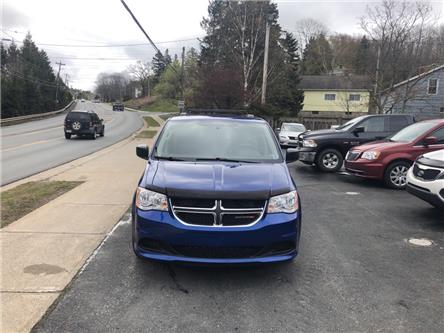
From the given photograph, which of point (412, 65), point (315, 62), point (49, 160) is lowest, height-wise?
point (49, 160)

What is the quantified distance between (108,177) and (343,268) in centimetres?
732

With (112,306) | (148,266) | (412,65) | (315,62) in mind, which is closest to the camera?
(112,306)

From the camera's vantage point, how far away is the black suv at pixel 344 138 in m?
12.1

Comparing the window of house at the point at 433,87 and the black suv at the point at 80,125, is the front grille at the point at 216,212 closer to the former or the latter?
the black suv at the point at 80,125

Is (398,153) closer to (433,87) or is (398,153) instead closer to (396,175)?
(396,175)

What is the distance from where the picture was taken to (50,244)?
5.25 meters

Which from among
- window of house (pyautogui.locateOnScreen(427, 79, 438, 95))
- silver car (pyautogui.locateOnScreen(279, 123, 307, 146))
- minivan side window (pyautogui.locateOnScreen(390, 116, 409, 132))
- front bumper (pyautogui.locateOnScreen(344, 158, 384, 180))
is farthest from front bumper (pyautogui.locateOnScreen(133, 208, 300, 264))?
window of house (pyautogui.locateOnScreen(427, 79, 438, 95))

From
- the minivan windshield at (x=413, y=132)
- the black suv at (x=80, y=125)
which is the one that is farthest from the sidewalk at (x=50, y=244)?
the black suv at (x=80, y=125)

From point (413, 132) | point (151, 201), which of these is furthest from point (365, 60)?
point (151, 201)

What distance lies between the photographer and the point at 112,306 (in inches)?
145

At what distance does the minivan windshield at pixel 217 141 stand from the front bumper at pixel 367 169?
456cm

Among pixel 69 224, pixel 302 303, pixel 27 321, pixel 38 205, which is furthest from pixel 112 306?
pixel 38 205

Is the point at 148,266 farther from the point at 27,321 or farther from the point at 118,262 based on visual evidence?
the point at 27,321

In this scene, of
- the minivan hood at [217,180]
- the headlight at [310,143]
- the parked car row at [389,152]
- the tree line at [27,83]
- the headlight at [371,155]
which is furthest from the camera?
the tree line at [27,83]
